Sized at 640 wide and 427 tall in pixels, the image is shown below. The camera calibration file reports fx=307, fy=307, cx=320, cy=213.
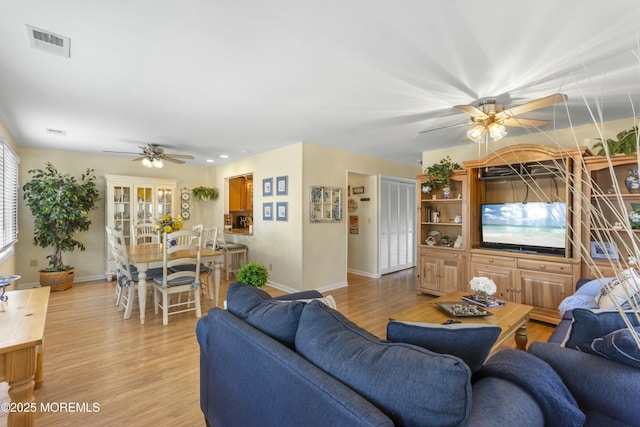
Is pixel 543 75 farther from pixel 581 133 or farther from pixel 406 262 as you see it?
pixel 406 262

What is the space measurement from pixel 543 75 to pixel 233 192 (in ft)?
19.1

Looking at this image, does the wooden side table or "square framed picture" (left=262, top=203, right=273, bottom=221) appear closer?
the wooden side table

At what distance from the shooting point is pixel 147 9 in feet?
5.74

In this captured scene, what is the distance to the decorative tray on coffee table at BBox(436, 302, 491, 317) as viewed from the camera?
8.07ft

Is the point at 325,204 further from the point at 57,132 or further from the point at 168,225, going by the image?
the point at 57,132

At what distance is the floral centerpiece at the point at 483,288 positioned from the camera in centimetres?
281

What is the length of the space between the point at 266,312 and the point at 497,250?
3637mm

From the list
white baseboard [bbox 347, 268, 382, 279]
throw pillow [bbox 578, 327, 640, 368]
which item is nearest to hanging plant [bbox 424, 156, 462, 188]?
white baseboard [bbox 347, 268, 382, 279]

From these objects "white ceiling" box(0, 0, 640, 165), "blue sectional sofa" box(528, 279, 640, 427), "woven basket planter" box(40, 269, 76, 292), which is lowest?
"woven basket planter" box(40, 269, 76, 292)

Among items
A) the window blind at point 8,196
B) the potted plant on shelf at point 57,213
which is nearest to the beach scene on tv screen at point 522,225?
the window blind at point 8,196

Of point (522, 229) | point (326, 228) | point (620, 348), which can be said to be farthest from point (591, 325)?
point (326, 228)

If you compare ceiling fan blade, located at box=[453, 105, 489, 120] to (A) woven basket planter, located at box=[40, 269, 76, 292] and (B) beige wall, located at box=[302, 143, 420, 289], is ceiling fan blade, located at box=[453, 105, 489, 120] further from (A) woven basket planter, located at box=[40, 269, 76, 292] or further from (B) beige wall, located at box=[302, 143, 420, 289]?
(A) woven basket planter, located at box=[40, 269, 76, 292]

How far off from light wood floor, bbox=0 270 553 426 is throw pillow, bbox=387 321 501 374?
5.33ft

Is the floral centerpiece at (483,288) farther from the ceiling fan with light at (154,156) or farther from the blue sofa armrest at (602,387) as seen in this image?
the ceiling fan with light at (154,156)
